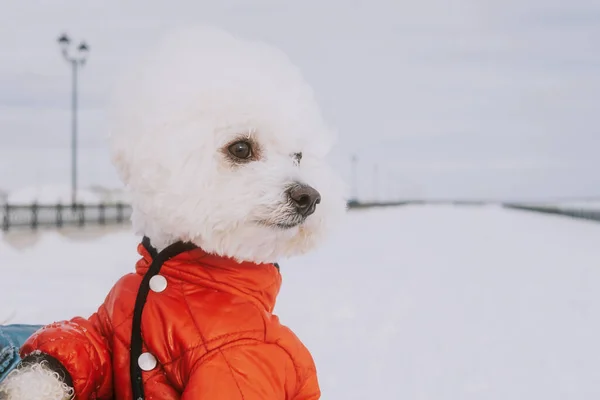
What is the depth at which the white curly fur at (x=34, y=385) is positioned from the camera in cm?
214

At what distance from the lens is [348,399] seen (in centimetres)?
381

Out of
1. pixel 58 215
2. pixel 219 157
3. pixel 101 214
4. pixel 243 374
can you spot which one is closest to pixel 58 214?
pixel 58 215

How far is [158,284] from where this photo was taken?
226 cm

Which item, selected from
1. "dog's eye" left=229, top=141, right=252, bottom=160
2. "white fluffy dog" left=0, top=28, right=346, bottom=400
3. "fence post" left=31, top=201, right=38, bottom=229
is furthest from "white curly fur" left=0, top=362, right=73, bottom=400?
"fence post" left=31, top=201, right=38, bottom=229

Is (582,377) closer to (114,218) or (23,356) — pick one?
(23,356)

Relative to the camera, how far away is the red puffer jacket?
208cm

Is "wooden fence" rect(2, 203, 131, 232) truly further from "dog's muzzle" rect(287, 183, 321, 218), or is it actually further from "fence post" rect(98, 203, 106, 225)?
"dog's muzzle" rect(287, 183, 321, 218)

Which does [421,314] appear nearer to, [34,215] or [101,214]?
[34,215]

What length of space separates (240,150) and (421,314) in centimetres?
450

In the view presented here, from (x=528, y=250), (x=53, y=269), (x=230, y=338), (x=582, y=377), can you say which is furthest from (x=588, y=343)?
(x=528, y=250)

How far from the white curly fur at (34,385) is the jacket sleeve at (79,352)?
0.14 ft

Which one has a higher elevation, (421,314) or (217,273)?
(217,273)

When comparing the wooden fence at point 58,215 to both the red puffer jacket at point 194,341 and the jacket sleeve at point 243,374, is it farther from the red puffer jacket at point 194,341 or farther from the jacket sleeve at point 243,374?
the jacket sleeve at point 243,374

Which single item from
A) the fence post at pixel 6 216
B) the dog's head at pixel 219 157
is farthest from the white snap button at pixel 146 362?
the fence post at pixel 6 216
